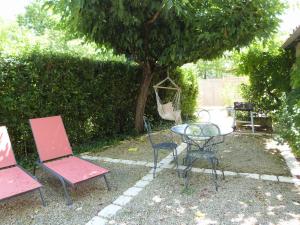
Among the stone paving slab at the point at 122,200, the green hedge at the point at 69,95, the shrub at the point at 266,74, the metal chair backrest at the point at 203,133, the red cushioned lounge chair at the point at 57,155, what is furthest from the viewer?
the shrub at the point at 266,74

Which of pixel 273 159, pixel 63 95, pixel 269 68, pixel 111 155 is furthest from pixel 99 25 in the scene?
pixel 269 68

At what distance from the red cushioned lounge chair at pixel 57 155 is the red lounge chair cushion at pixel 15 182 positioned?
0.36 meters

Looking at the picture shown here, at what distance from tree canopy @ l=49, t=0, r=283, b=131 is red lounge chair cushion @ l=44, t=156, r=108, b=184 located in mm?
2456

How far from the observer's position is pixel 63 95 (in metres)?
6.05

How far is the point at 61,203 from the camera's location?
12.3 ft

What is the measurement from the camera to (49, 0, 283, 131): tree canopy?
529cm

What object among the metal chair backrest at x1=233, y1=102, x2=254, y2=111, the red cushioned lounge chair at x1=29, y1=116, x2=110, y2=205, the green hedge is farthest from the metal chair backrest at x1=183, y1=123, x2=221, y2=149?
the metal chair backrest at x1=233, y1=102, x2=254, y2=111

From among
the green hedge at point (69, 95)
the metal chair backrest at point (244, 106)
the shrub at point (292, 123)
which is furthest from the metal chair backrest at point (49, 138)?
the metal chair backrest at point (244, 106)

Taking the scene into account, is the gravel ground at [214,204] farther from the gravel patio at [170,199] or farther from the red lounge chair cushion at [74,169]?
the red lounge chair cushion at [74,169]

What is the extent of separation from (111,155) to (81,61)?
7.64 feet

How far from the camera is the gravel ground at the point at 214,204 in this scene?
3217 mm

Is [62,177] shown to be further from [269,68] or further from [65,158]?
[269,68]

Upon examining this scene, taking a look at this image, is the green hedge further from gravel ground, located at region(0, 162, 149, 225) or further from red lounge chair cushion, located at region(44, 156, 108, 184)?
red lounge chair cushion, located at region(44, 156, 108, 184)

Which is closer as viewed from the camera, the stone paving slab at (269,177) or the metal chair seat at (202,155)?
the metal chair seat at (202,155)
